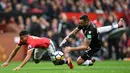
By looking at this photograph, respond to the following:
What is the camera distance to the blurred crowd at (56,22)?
27.5m

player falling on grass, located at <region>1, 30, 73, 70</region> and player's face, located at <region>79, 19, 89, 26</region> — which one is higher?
player's face, located at <region>79, 19, 89, 26</region>

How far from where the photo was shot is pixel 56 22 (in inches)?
1101

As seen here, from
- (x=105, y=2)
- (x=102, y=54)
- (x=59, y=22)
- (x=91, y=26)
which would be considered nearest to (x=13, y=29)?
(x=59, y=22)

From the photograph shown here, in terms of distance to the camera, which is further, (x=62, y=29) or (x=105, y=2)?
(x=105, y=2)

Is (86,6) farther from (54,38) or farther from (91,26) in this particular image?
(91,26)

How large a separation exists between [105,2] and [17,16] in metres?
6.66

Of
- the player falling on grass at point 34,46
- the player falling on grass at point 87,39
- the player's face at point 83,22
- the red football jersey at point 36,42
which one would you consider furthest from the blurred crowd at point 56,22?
the player's face at point 83,22

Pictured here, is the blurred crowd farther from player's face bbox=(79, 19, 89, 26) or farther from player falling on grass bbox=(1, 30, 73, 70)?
player's face bbox=(79, 19, 89, 26)

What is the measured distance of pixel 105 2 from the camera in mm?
32094

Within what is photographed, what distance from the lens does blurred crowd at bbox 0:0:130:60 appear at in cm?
2752

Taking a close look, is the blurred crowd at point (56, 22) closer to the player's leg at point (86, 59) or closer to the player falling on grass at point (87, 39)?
the player's leg at point (86, 59)

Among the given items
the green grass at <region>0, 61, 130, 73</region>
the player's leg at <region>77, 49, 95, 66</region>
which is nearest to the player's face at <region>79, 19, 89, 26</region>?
the green grass at <region>0, 61, 130, 73</region>

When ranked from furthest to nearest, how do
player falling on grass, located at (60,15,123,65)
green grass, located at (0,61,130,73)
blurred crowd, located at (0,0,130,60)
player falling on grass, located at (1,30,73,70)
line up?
blurred crowd, located at (0,0,130,60) → player falling on grass, located at (60,15,123,65) → player falling on grass, located at (1,30,73,70) → green grass, located at (0,61,130,73)

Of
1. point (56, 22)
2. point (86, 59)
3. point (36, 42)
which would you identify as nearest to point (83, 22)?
point (36, 42)
